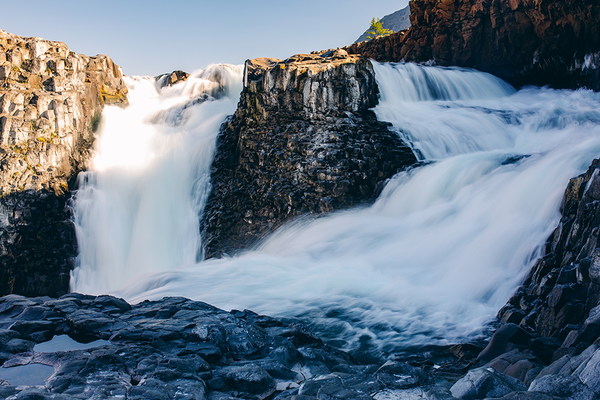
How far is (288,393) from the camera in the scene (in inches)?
144

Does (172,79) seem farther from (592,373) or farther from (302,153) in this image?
(592,373)

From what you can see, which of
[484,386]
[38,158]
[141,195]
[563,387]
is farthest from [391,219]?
[38,158]

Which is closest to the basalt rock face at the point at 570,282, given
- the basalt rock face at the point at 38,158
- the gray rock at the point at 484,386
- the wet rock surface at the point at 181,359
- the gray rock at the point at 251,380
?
the gray rock at the point at 484,386

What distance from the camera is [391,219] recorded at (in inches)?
453

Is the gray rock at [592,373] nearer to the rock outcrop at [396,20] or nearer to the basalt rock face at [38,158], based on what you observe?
the basalt rock face at [38,158]

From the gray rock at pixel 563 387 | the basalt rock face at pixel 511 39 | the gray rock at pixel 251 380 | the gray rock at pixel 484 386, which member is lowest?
the gray rock at pixel 251 380

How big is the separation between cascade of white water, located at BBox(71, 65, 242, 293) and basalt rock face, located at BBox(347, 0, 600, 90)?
12918mm

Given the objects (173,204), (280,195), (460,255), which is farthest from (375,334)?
(173,204)

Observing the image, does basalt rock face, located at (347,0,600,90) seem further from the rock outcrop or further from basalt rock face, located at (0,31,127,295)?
the rock outcrop

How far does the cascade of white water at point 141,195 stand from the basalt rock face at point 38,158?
702 millimetres

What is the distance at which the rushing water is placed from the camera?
23.2 ft

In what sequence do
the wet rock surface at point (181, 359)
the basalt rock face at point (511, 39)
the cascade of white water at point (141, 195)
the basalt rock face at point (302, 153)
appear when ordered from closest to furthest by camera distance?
1. the wet rock surface at point (181, 359)
2. the basalt rock face at point (302, 153)
3. the cascade of white water at point (141, 195)
4. the basalt rock face at point (511, 39)

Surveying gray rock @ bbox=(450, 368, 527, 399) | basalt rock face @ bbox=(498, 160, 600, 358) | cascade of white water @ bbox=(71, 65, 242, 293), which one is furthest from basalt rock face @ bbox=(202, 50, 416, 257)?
gray rock @ bbox=(450, 368, 527, 399)

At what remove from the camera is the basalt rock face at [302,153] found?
1365 cm
